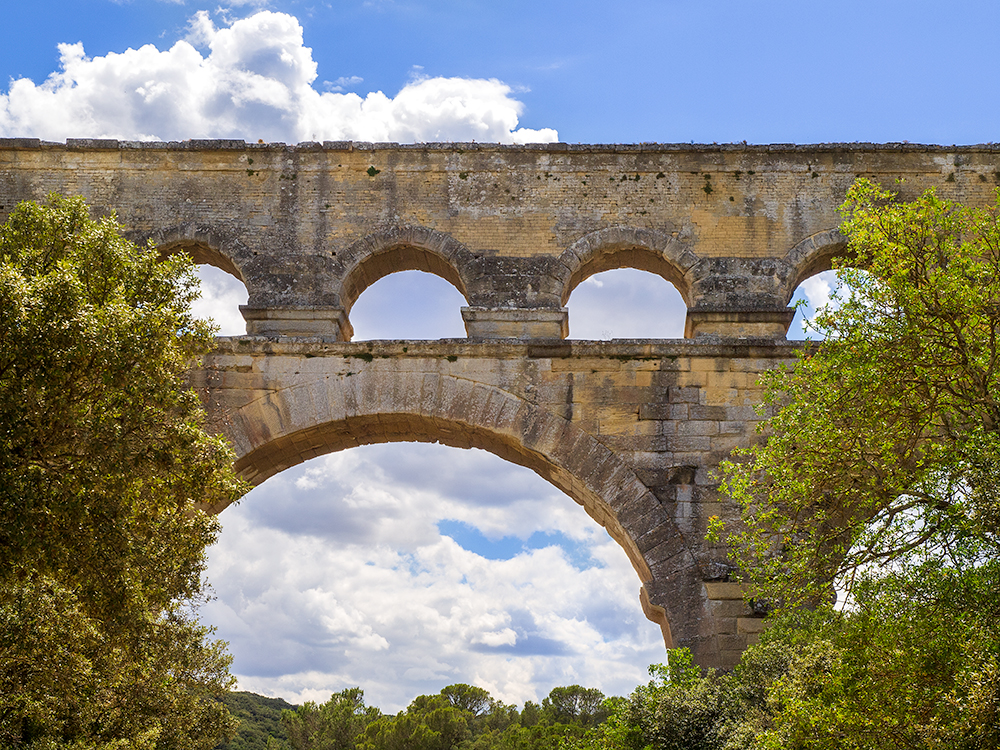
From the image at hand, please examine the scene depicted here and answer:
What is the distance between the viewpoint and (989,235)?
7.04m

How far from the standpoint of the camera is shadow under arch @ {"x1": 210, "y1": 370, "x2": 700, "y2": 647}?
389 inches

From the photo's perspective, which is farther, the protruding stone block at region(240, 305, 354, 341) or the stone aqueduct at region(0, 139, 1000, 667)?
the protruding stone block at region(240, 305, 354, 341)

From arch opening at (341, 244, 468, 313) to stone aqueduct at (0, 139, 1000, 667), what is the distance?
33 millimetres

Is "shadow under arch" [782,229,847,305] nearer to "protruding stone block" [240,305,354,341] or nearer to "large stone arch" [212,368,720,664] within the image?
"large stone arch" [212,368,720,664]

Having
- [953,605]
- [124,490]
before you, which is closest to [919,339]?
[953,605]

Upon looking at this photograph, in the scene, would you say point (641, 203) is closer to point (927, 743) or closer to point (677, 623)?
point (677, 623)

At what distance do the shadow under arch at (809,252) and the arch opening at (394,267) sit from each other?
397 cm

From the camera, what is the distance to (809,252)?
38.1 ft

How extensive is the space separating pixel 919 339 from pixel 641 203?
18.9 feet

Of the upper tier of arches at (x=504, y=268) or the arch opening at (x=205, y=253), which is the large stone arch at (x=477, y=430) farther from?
the arch opening at (x=205, y=253)

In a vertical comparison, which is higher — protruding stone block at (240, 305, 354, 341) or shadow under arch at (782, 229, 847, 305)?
shadow under arch at (782, 229, 847, 305)

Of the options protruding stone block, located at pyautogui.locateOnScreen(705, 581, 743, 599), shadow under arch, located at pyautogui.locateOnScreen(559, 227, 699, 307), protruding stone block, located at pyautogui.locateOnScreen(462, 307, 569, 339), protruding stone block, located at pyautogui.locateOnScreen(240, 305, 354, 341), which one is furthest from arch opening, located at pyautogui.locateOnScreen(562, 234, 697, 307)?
protruding stone block, located at pyautogui.locateOnScreen(705, 581, 743, 599)

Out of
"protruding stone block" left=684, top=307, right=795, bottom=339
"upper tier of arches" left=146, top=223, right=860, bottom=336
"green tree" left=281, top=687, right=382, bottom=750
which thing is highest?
"upper tier of arches" left=146, top=223, right=860, bottom=336

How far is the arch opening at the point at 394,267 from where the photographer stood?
11680 millimetres
